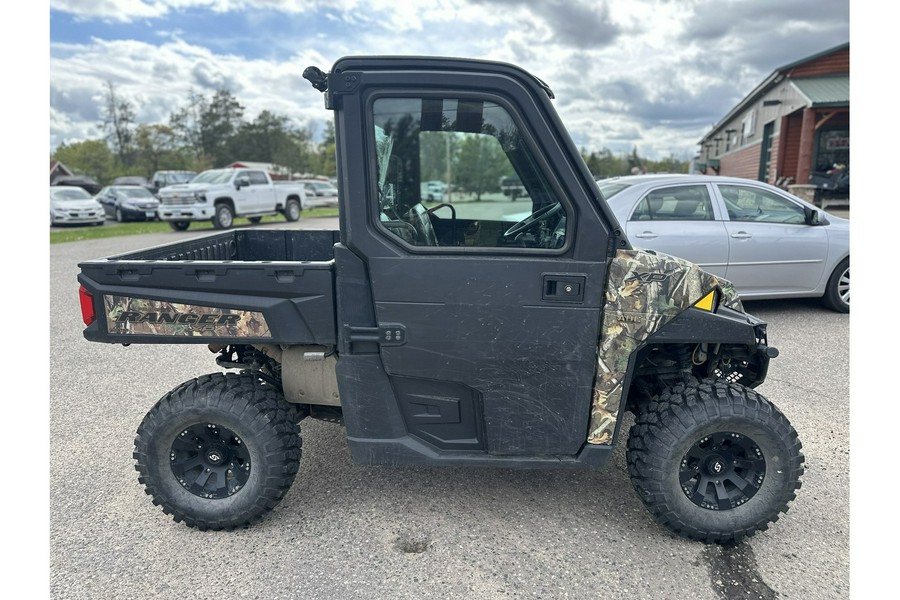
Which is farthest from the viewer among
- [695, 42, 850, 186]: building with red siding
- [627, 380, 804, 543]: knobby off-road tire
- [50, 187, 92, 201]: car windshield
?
[50, 187, 92, 201]: car windshield

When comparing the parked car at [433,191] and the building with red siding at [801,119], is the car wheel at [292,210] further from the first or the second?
the parked car at [433,191]

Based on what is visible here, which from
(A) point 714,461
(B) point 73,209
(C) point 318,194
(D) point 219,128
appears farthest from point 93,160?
(A) point 714,461

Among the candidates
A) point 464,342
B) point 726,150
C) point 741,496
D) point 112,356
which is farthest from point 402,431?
point 726,150

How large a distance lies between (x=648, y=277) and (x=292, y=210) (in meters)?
20.5

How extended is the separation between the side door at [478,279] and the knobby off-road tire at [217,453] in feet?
1.42

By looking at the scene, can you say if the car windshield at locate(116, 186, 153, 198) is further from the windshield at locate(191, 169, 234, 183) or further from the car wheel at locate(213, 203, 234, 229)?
the car wheel at locate(213, 203, 234, 229)

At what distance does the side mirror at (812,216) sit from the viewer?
6262mm

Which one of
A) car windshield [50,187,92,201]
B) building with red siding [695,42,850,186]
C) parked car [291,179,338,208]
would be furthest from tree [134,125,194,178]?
building with red siding [695,42,850,186]

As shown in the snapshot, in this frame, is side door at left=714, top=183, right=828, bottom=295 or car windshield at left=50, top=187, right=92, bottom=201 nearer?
side door at left=714, top=183, right=828, bottom=295

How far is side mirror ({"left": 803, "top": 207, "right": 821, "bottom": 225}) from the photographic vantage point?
6.26 metres

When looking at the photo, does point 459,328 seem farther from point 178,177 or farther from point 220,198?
point 178,177

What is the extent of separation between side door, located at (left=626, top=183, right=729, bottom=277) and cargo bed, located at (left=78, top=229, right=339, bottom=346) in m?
4.43

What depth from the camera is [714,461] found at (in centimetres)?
267

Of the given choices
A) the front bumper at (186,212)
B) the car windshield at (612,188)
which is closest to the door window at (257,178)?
the front bumper at (186,212)
